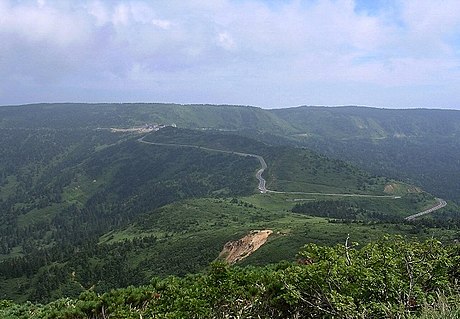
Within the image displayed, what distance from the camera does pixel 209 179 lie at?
585 feet

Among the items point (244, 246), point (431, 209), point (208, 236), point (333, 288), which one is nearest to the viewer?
point (333, 288)

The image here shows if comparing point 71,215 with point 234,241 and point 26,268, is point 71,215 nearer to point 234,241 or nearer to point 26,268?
point 26,268

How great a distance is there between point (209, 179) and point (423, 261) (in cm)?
16668

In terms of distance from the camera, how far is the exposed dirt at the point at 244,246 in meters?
59.3

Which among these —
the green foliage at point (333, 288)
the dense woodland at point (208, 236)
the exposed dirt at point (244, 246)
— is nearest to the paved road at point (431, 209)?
the dense woodland at point (208, 236)

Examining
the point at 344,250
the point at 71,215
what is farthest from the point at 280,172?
the point at 344,250

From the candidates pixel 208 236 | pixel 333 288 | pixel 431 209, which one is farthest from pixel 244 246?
pixel 431 209

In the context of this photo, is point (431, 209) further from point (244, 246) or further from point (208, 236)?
point (244, 246)

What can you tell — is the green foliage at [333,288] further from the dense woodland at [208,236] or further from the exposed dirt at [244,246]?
the exposed dirt at [244,246]

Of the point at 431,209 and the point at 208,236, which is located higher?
the point at 208,236

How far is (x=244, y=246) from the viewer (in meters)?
60.5

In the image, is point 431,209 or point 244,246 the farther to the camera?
point 431,209

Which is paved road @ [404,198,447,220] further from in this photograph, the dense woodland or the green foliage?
the green foliage

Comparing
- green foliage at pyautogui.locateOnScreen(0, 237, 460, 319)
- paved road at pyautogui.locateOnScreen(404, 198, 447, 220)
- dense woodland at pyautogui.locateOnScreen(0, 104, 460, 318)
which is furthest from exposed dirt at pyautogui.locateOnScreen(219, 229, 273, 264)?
paved road at pyautogui.locateOnScreen(404, 198, 447, 220)
